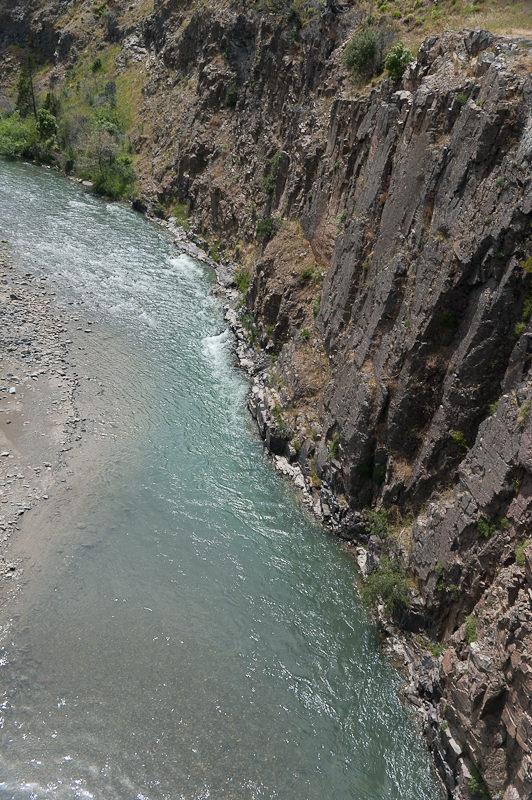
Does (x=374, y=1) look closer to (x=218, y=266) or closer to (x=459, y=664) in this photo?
(x=218, y=266)

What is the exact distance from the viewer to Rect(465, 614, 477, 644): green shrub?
15098 millimetres

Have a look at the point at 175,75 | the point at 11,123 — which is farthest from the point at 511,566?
the point at 11,123

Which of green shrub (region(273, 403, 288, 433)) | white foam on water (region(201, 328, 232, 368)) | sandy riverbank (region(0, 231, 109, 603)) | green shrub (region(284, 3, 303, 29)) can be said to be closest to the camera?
sandy riverbank (region(0, 231, 109, 603))

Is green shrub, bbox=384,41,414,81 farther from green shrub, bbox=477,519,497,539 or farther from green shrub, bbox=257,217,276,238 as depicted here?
green shrub, bbox=477,519,497,539

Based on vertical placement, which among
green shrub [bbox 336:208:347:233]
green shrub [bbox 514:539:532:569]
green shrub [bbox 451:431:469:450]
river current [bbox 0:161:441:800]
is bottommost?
river current [bbox 0:161:441:800]

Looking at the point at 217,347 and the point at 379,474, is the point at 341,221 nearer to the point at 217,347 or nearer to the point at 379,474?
the point at 217,347

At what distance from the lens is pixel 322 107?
109ft

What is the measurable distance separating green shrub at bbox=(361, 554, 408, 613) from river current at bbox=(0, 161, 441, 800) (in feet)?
2.56

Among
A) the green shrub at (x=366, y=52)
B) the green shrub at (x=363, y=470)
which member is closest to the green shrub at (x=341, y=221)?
the green shrub at (x=366, y=52)

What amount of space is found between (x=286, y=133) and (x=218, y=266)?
1069 centimetres

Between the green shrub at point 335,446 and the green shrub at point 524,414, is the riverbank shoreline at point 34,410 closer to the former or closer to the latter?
the green shrub at point 335,446

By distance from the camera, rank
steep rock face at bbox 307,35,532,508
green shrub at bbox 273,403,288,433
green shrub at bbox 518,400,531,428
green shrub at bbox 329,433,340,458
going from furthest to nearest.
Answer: green shrub at bbox 273,403,288,433
green shrub at bbox 329,433,340,458
steep rock face at bbox 307,35,532,508
green shrub at bbox 518,400,531,428

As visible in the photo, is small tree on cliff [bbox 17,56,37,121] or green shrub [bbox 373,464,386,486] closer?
green shrub [bbox 373,464,386,486]

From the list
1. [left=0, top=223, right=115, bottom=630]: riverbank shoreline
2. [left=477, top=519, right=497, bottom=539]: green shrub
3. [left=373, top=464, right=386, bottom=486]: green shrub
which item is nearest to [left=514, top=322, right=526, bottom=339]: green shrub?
[left=477, top=519, right=497, bottom=539]: green shrub
